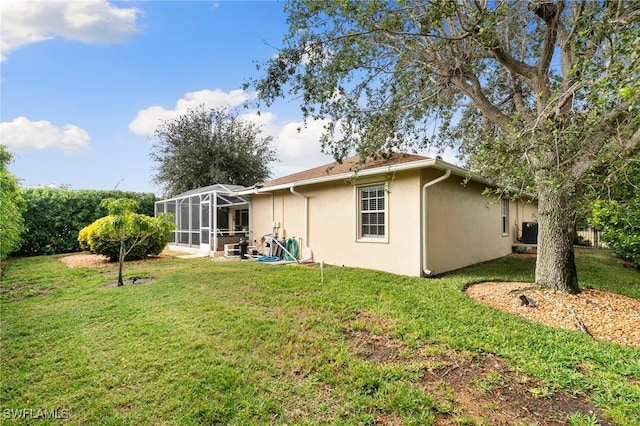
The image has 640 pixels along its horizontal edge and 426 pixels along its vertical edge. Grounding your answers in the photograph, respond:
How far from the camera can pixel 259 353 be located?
12.3 feet

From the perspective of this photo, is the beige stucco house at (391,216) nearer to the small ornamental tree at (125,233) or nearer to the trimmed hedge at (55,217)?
the small ornamental tree at (125,233)

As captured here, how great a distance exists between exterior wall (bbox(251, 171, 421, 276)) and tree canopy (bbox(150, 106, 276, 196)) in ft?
32.9

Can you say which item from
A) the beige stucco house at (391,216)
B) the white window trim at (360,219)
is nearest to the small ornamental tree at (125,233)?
the beige stucco house at (391,216)

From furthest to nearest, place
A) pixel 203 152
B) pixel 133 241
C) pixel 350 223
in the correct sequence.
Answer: pixel 203 152
pixel 133 241
pixel 350 223

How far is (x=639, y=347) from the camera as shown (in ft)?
13.0

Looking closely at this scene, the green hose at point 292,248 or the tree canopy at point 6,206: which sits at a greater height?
the tree canopy at point 6,206

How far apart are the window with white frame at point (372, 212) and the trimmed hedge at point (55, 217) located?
13.8 m

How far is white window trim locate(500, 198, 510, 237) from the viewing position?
13000 millimetres

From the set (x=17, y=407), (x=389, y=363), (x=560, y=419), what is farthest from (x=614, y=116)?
(x=17, y=407)

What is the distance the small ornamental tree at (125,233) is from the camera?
734cm

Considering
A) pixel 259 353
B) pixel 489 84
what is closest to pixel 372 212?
pixel 489 84

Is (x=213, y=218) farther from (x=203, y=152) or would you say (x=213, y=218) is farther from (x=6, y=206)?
(x=203, y=152)

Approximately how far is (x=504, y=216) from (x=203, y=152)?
17894 mm

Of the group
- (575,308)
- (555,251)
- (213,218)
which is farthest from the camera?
(213,218)
